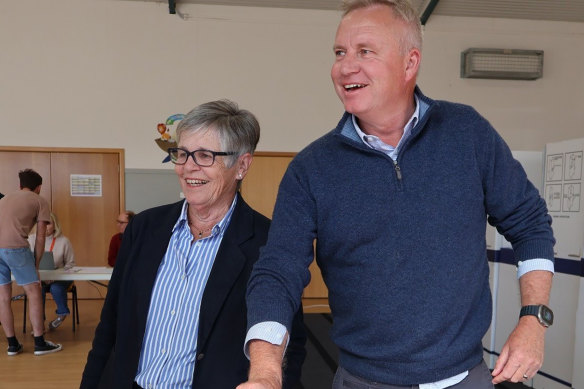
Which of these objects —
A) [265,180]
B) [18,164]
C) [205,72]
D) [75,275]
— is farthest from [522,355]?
[18,164]

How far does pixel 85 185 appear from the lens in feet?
21.3

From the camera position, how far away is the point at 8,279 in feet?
13.8

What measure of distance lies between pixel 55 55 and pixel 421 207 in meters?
6.58

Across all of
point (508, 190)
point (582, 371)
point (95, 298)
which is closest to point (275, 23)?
point (95, 298)

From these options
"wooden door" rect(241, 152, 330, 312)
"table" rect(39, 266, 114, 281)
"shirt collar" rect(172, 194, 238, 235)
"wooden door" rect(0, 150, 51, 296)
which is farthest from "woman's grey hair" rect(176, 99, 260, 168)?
"wooden door" rect(0, 150, 51, 296)

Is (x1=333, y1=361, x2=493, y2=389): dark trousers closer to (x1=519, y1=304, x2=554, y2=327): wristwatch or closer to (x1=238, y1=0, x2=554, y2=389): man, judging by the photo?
(x1=238, y1=0, x2=554, y2=389): man

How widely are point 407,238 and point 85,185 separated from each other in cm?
629

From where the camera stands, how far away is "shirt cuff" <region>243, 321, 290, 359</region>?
0.91 metres

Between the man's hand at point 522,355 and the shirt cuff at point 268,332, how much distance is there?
455 mm


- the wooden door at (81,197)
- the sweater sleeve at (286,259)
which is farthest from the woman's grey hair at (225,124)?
the wooden door at (81,197)

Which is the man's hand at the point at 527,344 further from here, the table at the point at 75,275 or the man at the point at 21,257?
the man at the point at 21,257

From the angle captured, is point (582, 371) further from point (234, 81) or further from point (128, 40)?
point (128, 40)

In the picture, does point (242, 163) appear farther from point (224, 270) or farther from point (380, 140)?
point (380, 140)

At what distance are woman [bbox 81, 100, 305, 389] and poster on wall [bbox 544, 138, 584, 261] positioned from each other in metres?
2.50
